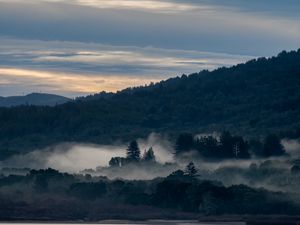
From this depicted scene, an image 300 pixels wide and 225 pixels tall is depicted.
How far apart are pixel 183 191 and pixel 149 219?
351 inches

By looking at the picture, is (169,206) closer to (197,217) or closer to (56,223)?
(197,217)

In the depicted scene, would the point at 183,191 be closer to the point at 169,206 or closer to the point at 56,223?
the point at 169,206

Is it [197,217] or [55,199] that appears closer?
[197,217]

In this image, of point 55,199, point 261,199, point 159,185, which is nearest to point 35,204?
point 55,199

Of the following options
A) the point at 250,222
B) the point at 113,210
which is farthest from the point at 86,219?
the point at 250,222

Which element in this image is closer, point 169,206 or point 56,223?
point 56,223

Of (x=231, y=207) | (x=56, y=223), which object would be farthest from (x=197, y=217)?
(x=56, y=223)

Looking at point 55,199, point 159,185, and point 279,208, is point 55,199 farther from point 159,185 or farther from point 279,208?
point 279,208

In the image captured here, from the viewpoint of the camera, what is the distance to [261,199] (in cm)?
19038

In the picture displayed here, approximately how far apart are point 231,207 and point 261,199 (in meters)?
4.63

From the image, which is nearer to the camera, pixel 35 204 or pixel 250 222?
pixel 250 222

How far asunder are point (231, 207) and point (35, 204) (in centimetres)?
2571

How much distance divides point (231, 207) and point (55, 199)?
81.1 feet

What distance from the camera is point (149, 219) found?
18612cm
